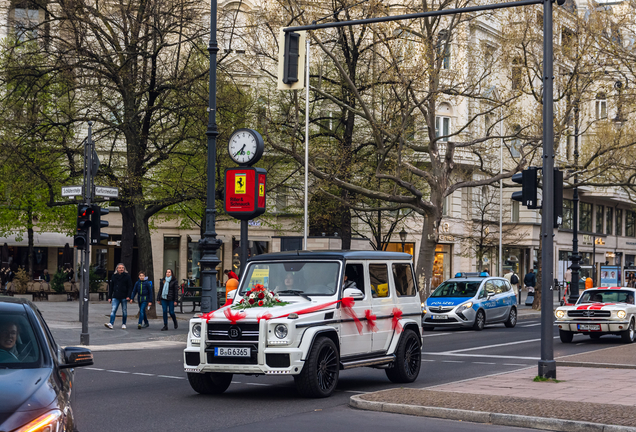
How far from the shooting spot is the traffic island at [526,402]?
940cm

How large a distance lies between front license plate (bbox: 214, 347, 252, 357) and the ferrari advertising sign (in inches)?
322

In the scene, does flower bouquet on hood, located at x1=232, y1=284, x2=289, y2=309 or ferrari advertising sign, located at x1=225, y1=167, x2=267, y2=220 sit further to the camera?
ferrari advertising sign, located at x1=225, y1=167, x2=267, y2=220

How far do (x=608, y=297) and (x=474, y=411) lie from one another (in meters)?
14.6

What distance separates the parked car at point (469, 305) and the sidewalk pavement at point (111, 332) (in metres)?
7.90

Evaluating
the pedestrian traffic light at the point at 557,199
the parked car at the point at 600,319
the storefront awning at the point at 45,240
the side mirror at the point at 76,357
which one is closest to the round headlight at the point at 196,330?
the side mirror at the point at 76,357

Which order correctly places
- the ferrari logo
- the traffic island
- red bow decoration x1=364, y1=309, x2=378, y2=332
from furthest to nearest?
1. the ferrari logo
2. red bow decoration x1=364, y1=309, x2=378, y2=332
3. the traffic island

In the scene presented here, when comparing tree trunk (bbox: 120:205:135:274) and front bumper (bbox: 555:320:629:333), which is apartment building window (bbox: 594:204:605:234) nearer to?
tree trunk (bbox: 120:205:135:274)

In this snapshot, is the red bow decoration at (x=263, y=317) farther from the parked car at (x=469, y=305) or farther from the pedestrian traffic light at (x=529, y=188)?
the parked car at (x=469, y=305)

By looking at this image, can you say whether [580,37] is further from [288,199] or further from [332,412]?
[332,412]

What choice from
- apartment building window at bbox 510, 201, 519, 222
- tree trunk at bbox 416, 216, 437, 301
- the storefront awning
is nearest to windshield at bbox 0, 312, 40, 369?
tree trunk at bbox 416, 216, 437, 301

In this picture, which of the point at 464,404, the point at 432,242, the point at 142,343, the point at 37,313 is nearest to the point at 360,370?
the point at 464,404

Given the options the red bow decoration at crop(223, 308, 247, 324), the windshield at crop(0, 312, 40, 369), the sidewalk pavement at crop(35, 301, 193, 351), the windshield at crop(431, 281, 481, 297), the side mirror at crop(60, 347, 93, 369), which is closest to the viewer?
the windshield at crop(0, 312, 40, 369)

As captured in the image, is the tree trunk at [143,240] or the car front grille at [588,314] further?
the tree trunk at [143,240]

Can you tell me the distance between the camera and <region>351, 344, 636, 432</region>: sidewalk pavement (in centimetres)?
943
